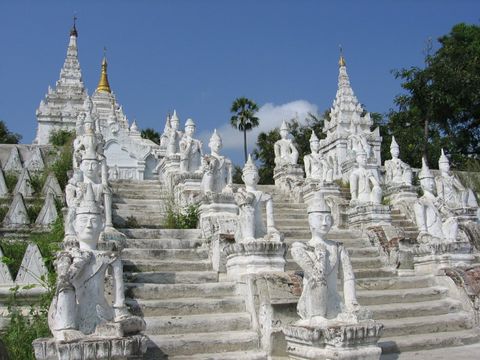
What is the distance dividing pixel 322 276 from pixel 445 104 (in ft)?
93.8

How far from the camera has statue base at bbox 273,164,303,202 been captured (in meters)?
14.9

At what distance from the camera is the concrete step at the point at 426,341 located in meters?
7.20

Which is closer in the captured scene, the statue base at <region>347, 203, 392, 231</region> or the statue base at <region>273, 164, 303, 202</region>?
the statue base at <region>347, 203, 392, 231</region>

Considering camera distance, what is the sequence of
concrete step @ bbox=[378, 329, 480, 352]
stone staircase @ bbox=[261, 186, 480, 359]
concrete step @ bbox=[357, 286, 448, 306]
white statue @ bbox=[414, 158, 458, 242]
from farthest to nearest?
1. white statue @ bbox=[414, 158, 458, 242]
2. concrete step @ bbox=[357, 286, 448, 306]
3. stone staircase @ bbox=[261, 186, 480, 359]
4. concrete step @ bbox=[378, 329, 480, 352]

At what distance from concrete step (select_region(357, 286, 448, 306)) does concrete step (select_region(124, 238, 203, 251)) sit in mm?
2964

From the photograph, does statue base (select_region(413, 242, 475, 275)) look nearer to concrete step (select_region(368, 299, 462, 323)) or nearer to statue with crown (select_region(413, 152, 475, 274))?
statue with crown (select_region(413, 152, 475, 274))

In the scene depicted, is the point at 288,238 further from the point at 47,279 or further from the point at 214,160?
the point at 47,279

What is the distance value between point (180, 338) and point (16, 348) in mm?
2031

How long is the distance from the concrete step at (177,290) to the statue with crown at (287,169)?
7066mm

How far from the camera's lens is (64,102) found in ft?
143

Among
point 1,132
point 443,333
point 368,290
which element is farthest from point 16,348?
point 1,132

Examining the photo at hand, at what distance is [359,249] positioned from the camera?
34.3ft

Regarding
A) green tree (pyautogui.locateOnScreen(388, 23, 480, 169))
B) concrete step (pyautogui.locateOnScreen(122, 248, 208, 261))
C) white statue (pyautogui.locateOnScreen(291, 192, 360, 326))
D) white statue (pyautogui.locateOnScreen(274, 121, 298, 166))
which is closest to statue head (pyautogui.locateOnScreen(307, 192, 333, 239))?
white statue (pyautogui.locateOnScreen(291, 192, 360, 326))

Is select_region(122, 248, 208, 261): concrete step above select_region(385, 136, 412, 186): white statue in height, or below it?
below
